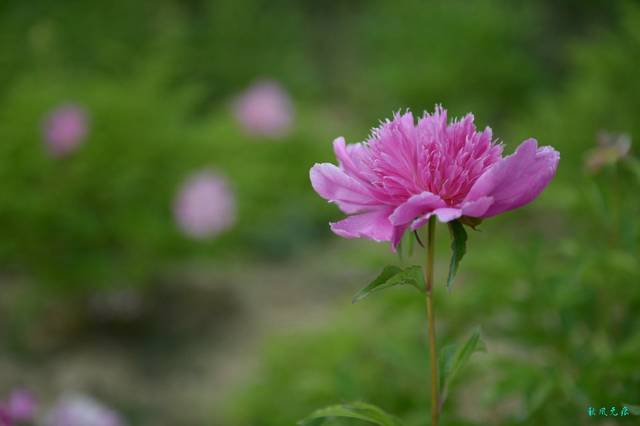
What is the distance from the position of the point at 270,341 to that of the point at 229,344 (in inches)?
33.8

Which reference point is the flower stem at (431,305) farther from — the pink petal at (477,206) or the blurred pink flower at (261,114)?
the blurred pink flower at (261,114)

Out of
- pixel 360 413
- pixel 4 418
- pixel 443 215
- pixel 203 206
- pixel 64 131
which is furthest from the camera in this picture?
pixel 203 206

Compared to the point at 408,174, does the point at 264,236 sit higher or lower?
higher

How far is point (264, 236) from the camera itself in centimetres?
352

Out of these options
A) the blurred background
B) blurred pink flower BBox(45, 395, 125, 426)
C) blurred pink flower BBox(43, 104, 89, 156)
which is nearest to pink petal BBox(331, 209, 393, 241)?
the blurred background

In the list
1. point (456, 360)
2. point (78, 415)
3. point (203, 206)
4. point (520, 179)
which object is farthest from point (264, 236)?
point (520, 179)

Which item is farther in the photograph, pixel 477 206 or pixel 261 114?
pixel 261 114

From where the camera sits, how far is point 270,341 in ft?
6.39

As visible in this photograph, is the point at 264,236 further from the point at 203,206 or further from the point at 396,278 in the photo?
the point at 396,278

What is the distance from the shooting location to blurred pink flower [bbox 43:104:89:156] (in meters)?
2.13

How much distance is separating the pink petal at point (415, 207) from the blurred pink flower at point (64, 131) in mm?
1754

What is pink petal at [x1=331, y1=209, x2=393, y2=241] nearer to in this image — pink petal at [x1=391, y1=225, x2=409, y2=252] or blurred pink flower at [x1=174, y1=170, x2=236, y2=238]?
pink petal at [x1=391, y1=225, x2=409, y2=252]

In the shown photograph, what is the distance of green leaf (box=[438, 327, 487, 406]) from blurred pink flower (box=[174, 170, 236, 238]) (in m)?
1.77

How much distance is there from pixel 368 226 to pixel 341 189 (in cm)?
4
